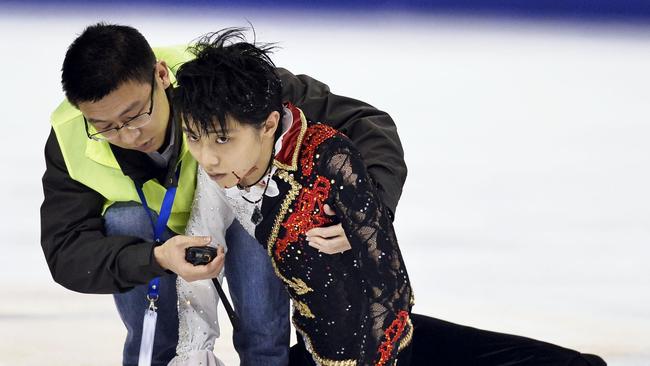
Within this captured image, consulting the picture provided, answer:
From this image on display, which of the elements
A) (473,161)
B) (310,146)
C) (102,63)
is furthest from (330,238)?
(473,161)

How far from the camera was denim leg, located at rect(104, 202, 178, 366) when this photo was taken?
106 inches

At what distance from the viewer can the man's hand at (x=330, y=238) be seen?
7.54 ft

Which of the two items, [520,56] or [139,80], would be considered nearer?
[139,80]

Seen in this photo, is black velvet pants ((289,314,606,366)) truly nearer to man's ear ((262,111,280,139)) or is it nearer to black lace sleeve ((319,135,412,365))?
black lace sleeve ((319,135,412,365))

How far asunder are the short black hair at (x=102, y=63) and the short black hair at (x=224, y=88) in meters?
0.25

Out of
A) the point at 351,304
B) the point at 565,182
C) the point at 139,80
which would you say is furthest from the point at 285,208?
the point at 565,182

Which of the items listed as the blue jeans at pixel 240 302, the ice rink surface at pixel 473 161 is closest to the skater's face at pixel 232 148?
the blue jeans at pixel 240 302

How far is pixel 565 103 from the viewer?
498cm

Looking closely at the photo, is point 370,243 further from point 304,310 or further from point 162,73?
point 162,73

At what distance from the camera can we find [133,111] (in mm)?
2420

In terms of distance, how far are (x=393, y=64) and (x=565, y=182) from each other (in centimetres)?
130

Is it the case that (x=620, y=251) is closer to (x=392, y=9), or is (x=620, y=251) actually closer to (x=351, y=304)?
(x=351, y=304)

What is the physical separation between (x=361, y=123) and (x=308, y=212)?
48 centimetres

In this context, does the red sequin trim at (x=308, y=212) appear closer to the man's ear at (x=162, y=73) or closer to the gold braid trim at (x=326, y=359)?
the gold braid trim at (x=326, y=359)
